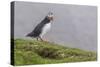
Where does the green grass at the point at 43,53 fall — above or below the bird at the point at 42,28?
below

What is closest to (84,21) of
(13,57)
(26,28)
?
(26,28)

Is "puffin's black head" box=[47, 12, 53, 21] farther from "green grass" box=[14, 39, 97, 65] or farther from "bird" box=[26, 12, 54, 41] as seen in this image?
"green grass" box=[14, 39, 97, 65]

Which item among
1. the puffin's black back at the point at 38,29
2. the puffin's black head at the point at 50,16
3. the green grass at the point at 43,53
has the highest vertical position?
the puffin's black head at the point at 50,16

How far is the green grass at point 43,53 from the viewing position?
2287 mm

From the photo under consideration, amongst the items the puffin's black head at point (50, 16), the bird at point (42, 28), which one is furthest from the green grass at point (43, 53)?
the puffin's black head at point (50, 16)

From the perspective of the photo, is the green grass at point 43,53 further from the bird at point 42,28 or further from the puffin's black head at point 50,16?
the puffin's black head at point 50,16

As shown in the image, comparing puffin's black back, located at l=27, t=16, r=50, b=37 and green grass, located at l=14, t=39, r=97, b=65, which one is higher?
puffin's black back, located at l=27, t=16, r=50, b=37

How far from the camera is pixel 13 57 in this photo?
2.27m

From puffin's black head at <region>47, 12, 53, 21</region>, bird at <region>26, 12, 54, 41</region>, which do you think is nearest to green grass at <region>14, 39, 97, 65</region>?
bird at <region>26, 12, 54, 41</region>

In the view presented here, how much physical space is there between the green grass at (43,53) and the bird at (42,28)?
0.20 feet

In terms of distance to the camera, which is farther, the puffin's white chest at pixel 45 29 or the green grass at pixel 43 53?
the puffin's white chest at pixel 45 29

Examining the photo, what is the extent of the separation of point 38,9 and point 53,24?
8.8 inches

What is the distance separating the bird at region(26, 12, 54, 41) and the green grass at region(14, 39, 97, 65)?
0.06 meters

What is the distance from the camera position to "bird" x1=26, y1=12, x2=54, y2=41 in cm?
236
